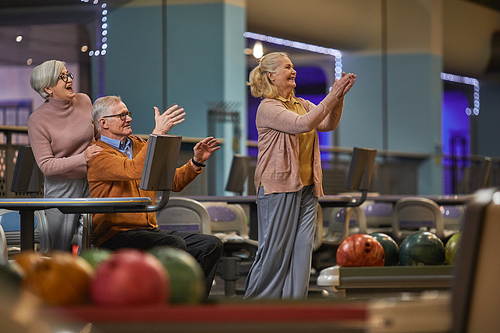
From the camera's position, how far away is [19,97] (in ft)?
36.0

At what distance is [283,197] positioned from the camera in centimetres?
260

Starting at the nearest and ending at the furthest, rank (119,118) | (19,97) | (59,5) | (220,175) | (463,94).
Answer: (119,118) < (220,175) < (59,5) < (19,97) < (463,94)

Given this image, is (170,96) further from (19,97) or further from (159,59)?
(19,97)

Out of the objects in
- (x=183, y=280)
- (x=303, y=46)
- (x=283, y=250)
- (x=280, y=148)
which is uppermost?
(x=303, y=46)

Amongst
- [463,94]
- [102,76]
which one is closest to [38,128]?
[102,76]

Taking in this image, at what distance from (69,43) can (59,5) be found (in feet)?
2.63

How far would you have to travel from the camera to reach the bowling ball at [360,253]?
108 inches

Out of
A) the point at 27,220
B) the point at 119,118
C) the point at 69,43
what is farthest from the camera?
the point at 69,43

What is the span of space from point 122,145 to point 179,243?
0.54 m

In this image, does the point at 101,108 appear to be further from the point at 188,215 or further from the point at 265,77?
the point at 188,215

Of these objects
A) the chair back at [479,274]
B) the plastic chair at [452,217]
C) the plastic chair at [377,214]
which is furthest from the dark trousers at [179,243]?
Answer: the plastic chair at [452,217]

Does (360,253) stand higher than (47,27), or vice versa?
(47,27)

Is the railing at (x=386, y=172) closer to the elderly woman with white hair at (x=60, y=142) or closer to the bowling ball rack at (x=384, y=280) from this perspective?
the bowling ball rack at (x=384, y=280)

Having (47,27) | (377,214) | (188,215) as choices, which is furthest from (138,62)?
(188,215)
